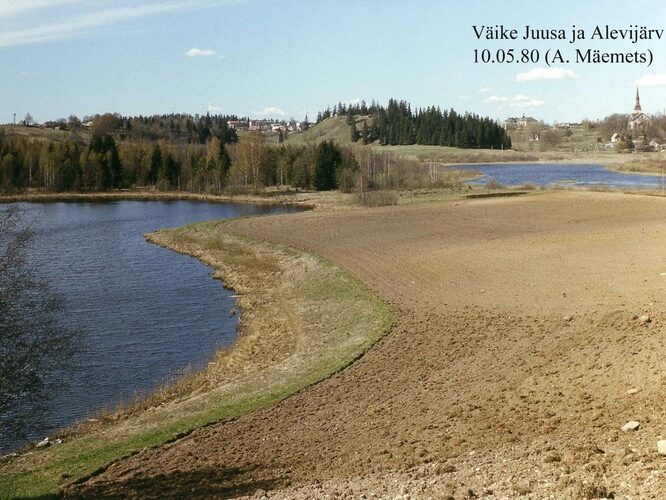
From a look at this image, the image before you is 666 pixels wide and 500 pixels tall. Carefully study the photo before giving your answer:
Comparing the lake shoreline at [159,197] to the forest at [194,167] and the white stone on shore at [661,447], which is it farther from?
the white stone on shore at [661,447]

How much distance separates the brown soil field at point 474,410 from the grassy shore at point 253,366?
0.74m

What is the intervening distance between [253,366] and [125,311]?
11.6 meters

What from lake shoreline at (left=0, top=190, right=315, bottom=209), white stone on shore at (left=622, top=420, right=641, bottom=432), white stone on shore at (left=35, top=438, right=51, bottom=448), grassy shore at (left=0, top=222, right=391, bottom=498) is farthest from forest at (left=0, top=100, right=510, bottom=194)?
white stone on shore at (left=622, top=420, right=641, bottom=432)

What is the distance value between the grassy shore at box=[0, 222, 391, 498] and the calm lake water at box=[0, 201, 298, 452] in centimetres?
132

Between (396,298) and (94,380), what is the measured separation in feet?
41.7

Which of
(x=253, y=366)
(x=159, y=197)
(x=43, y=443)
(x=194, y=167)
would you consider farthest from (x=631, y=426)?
(x=194, y=167)

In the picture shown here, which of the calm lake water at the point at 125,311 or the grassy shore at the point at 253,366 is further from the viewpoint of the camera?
the calm lake water at the point at 125,311

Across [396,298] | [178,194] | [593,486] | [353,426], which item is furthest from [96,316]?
[178,194]

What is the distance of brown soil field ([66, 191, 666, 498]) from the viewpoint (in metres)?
12.0

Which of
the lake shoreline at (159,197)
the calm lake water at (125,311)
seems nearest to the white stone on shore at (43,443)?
the calm lake water at (125,311)

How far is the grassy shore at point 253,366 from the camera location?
56.0 ft

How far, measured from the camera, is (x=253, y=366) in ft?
84.6

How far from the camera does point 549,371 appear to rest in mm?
18766

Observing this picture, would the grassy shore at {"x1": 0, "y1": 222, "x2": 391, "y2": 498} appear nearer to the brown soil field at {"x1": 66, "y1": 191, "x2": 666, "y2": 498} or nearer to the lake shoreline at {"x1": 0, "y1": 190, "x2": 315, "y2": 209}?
the brown soil field at {"x1": 66, "y1": 191, "x2": 666, "y2": 498}
